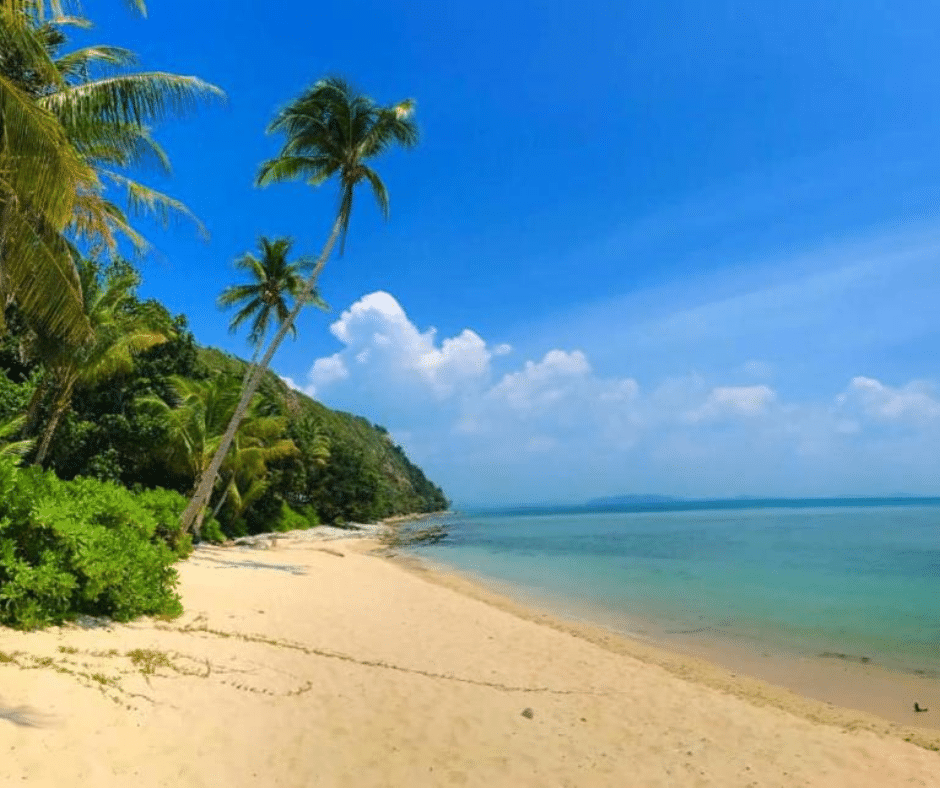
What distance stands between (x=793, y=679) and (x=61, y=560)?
10.6 meters

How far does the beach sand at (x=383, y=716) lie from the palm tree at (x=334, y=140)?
11.4 metres

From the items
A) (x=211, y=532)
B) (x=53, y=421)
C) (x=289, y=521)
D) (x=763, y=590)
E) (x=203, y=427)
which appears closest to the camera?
(x=53, y=421)

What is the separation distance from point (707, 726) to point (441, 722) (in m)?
3.00

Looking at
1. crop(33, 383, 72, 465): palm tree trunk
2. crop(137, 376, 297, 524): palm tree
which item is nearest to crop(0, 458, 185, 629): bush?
crop(33, 383, 72, 465): palm tree trunk

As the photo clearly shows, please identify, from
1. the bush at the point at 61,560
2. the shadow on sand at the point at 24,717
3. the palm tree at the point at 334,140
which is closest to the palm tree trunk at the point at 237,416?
the palm tree at the point at 334,140

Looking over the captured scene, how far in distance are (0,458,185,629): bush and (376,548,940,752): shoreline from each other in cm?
783

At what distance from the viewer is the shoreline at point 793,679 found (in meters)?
7.84

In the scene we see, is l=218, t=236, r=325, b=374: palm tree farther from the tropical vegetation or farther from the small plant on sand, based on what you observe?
the small plant on sand

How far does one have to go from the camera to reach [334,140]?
59.2 ft

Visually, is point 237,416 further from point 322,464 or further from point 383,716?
point 322,464

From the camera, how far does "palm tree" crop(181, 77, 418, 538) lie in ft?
58.3

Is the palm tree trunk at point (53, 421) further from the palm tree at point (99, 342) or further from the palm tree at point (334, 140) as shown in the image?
the palm tree at point (334, 140)

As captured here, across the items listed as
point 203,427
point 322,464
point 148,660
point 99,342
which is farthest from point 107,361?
point 322,464

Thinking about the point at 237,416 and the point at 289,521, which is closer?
the point at 237,416
